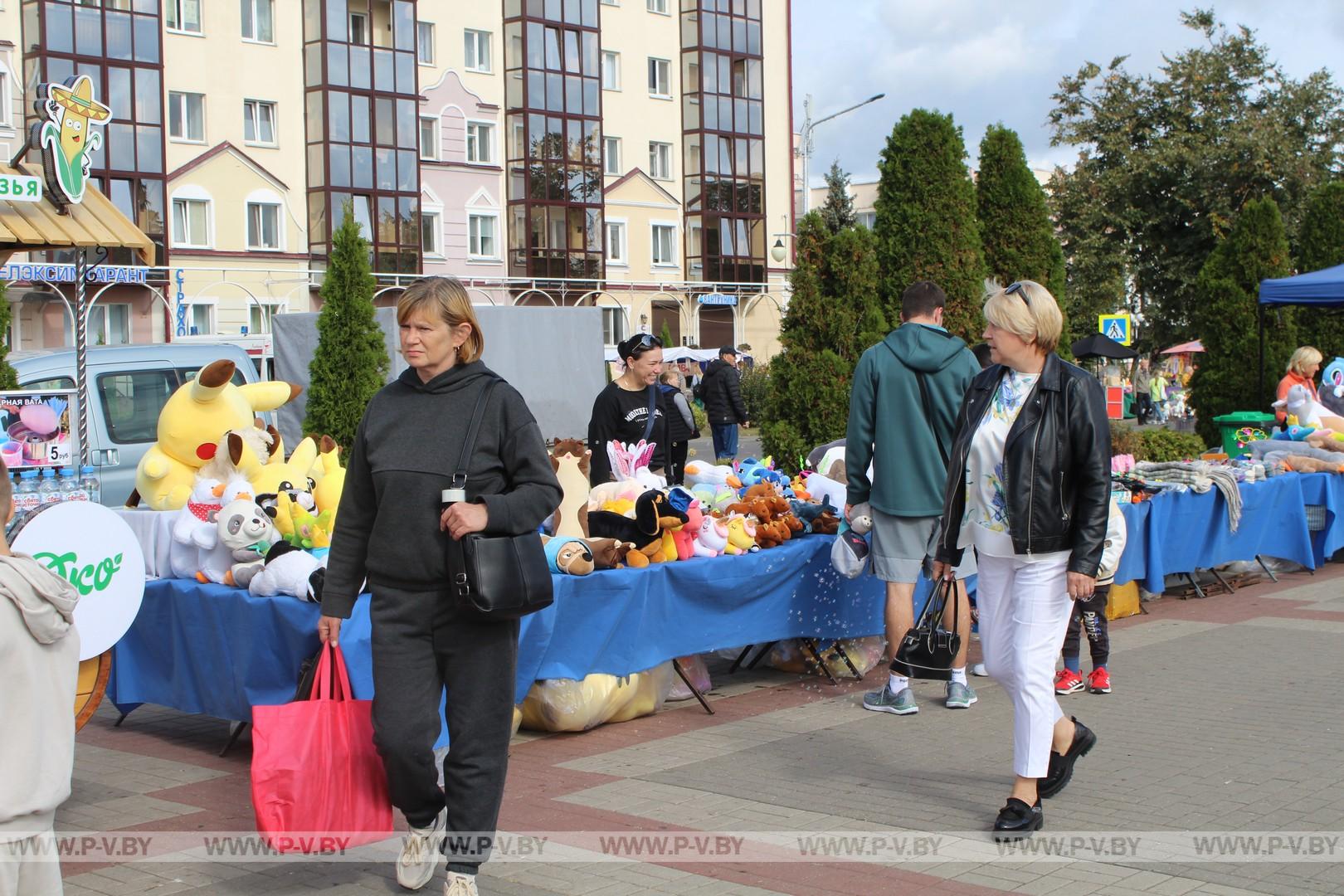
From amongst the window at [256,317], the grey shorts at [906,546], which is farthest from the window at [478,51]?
the grey shorts at [906,546]

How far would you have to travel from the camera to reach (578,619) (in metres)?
6.44

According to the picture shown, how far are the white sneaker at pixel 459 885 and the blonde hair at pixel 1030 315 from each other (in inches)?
103

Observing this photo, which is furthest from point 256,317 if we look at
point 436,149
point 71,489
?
point 71,489

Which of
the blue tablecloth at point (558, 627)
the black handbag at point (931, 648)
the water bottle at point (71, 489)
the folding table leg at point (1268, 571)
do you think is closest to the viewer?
the black handbag at point (931, 648)

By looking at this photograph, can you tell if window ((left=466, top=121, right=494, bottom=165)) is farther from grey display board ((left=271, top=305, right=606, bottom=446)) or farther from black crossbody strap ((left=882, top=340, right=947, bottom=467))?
black crossbody strap ((left=882, top=340, right=947, bottom=467))

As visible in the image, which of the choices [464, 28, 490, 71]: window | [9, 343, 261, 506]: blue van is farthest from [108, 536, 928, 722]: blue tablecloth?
[464, 28, 490, 71]: window

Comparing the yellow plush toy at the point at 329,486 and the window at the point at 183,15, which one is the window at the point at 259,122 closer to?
the window at the point at 183,15

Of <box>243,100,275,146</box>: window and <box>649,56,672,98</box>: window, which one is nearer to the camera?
<box>243,100,275,146</box>: window

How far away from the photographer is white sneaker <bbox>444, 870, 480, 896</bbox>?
14.1 feet

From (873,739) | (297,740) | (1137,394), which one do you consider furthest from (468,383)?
(1137,394)

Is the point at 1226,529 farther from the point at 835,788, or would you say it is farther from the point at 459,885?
the point at 459,885

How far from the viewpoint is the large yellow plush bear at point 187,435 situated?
23.1 feet

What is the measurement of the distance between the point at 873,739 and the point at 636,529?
4.91ft

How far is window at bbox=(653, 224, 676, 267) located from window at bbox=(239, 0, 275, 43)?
51.3 feet
